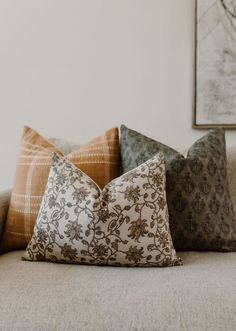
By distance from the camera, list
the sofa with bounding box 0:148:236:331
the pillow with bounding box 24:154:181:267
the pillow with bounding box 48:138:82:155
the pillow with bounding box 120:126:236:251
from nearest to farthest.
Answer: the sofa with bounding box 0:148:236:331 → the pillow with bounding box 24:154:181:267 → the pillow with bounding box 120:126:236:251 → the pillow with bounding box 48:138:82:155

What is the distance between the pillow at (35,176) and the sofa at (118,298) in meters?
0.25

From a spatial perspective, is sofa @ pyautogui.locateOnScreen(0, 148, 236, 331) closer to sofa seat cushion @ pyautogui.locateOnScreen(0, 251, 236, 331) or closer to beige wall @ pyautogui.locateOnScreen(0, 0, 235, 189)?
sofa seat cushion @ pyautogui.locateOnScreen(0, 251, 236, 331)

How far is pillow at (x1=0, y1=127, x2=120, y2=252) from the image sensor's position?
4.60 ft

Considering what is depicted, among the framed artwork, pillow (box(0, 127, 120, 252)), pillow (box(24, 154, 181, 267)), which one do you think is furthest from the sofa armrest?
the framed artwork

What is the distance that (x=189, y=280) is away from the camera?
1.05 metres

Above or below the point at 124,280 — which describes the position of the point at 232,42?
above

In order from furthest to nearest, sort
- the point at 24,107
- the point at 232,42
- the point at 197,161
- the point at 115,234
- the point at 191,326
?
1. the point at 24,107
2. the point at 232,42
3. the point at 197,161
4. the point at 115,234
5. the point at 191,326

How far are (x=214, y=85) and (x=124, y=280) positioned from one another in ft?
3.56

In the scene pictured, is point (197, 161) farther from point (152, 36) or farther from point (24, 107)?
point (24, 107)

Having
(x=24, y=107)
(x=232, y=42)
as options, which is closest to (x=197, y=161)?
(x=232, y=42)

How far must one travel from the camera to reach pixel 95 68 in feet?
6.30

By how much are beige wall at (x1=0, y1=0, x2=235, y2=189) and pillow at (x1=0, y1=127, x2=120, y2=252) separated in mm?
469

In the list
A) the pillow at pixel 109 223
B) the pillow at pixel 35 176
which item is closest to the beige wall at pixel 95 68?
the pillow at pixel 35 176

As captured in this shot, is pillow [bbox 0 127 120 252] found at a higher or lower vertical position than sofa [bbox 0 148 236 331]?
higher
